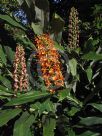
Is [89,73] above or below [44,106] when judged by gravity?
above

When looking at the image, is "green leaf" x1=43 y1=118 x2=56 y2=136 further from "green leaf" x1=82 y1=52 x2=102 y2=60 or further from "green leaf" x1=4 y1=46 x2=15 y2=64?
"green leaf" x1=4 y1=46 x2=15 y2=64

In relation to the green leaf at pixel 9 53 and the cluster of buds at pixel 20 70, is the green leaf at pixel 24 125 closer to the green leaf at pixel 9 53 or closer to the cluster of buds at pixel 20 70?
the cluster of buds at pixel 20 70

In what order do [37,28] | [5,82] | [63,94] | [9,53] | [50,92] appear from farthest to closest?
[9,53] → [37,28] → [5,82] → [50,92] → [63,94]

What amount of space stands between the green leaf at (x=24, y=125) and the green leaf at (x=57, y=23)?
0.82m

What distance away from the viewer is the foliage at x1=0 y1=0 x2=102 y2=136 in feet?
9.47

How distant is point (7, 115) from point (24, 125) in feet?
0.49

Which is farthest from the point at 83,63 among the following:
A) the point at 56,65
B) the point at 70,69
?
the point at 56,65

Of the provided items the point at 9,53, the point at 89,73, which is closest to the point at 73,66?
the point at 89,73

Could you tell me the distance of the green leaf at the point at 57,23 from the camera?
10.8 feet

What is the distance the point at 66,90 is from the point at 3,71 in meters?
0.87

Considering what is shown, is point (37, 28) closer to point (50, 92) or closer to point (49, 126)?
point (50, 92)

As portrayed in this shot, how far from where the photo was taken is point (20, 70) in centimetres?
297

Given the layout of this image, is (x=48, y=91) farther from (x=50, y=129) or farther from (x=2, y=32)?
(x=2, y=32)

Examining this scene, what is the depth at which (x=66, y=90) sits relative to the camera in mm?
2859
